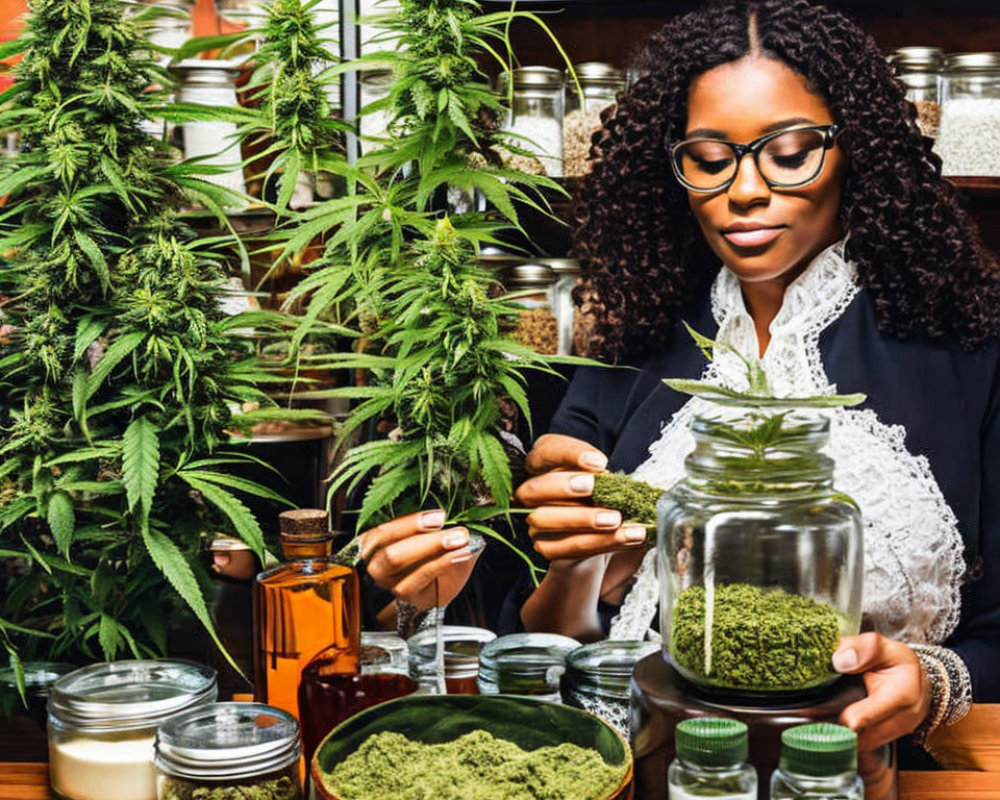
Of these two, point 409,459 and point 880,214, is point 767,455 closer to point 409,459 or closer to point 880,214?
point 409,459

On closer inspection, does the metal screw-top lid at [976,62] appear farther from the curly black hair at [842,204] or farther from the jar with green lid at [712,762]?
the jar with green lid at [712,762]

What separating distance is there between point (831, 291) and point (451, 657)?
0.74 metres

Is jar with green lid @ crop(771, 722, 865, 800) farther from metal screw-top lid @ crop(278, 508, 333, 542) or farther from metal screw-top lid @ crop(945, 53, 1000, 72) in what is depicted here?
metal screw-top lid @ crop(945, 53, 1000, 72)

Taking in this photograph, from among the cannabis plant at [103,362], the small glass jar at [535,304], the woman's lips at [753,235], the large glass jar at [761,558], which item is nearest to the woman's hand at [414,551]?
the cannabis plant at [103,362]

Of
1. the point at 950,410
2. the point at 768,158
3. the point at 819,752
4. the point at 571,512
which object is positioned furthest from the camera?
the point at 950,410

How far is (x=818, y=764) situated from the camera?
0.67 meters

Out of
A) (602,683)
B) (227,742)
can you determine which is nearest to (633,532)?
(602,683)

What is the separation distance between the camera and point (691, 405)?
59.6 inches

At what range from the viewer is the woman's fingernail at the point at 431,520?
94 centimetres

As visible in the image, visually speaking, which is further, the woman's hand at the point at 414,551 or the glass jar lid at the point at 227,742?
the woman's hand at the point at 414,551

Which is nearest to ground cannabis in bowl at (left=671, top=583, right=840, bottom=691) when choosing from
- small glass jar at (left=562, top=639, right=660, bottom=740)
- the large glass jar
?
the large glass jar

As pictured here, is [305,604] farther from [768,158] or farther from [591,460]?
[768,158]

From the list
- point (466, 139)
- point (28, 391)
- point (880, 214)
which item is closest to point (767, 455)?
point (466, 139)

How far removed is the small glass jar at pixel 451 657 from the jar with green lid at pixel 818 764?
0.35m
